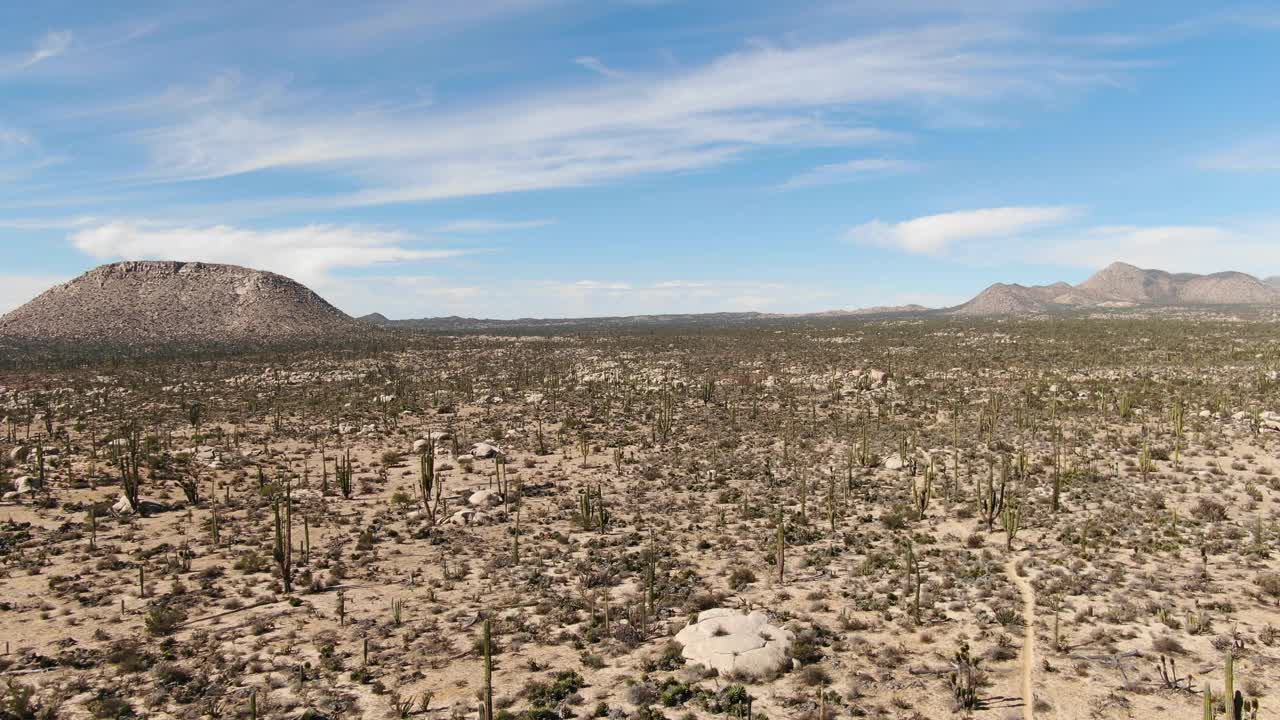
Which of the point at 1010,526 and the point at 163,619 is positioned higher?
the point at 1010,526

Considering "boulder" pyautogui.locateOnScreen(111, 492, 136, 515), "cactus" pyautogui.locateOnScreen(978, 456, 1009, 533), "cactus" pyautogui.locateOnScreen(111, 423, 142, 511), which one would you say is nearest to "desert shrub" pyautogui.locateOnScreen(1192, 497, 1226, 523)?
"cactus" pyautogui.locateOnScreen(978, 456, 1009, 533)

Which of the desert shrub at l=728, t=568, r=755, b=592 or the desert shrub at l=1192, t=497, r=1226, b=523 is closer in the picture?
the desert shrub at l=728, t=568, r=755, b=592

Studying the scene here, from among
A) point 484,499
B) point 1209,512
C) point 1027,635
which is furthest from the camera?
point 484,499

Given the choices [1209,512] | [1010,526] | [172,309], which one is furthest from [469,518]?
[172,309]

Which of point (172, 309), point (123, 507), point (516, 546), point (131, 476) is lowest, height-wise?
point (516, 546)

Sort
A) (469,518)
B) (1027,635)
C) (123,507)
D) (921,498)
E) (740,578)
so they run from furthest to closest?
(123,507) < (469,518) < (921,498) < (740,578) < (1027,635)

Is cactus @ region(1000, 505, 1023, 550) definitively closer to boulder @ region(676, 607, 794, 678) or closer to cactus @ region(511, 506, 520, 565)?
boulder @ region(676, 607, 794, 678)

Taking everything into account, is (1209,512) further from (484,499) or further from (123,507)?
(123,507)
